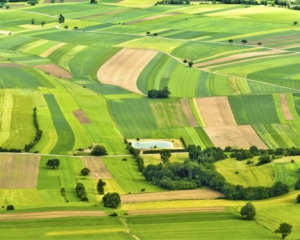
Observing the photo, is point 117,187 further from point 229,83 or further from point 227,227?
point 229,83

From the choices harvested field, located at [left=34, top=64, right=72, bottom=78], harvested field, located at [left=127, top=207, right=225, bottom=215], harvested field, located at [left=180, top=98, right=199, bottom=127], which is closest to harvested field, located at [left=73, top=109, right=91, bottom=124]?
harvested field, located at [left=180, top=98, right=199, bottom=127]

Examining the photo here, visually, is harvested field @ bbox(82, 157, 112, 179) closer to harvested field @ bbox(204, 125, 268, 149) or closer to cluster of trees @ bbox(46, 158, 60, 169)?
cluster of trees @ bbox(46, 158, 60, 169)

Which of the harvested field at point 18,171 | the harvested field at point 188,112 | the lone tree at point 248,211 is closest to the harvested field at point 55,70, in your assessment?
the harvested field at point 188,112

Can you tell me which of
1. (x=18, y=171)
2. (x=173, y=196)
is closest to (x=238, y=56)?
(x=18, y=171)

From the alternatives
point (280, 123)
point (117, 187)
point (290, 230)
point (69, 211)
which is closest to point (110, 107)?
point (280, 123)

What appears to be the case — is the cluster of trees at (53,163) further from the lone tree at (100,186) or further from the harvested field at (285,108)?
the harvested field at (285,108)

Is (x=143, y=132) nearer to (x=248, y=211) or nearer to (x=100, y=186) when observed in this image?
(x=100, y=186)
